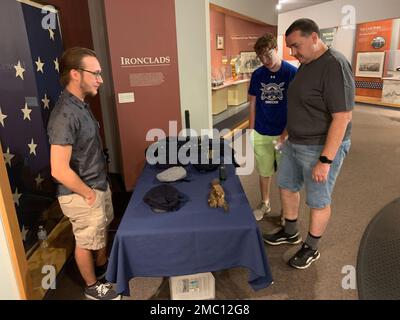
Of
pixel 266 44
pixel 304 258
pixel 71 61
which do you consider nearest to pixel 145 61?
pixel 266 44

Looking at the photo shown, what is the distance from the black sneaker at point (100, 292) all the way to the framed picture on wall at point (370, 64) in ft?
28.8

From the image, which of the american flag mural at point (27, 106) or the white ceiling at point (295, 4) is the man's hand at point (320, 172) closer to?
the american flag mural at point (27, 106)

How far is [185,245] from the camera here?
138cm

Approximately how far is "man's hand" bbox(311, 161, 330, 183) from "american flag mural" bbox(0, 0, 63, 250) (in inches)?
69.6

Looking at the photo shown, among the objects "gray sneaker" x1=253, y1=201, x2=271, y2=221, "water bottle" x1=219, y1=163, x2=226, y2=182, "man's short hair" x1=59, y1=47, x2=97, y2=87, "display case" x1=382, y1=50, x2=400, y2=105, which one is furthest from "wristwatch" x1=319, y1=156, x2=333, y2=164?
"display case" x1=382, y1=50, x2=400, y2=105

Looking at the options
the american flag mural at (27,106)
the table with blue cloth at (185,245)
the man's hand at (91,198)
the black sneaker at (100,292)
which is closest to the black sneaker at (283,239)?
the table with blue cloth at (185,245)

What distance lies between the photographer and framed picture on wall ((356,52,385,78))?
804 cm

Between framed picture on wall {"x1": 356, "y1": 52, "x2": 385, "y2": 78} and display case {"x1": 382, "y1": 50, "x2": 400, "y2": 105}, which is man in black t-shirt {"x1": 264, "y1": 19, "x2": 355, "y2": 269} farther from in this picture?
framed picture on wall {"x1": 356, "y1": 52, "x2": 385, "y2": 78}

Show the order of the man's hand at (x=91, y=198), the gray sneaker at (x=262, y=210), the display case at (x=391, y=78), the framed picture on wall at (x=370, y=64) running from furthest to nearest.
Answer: the framed picture on wall at (x=370, y=64) → the display case at (x=391, y=78) → the gray sneaker at (x=262, y=210) → the man's hand at (x=91, y=198)

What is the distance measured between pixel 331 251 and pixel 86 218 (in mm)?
1826

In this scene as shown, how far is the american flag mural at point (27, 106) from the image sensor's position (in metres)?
1.71

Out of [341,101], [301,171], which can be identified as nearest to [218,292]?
[301,171]

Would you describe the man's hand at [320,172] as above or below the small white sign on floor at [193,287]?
above

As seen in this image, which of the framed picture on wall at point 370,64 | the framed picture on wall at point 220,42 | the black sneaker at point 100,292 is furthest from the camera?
the framed picture on wall at point 370,64
